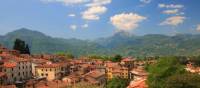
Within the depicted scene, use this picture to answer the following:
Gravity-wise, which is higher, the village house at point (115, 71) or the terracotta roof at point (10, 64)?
the terracotta roof at point (10, 64)

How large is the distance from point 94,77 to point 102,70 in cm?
1608

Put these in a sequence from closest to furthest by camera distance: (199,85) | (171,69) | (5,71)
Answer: (199,85)
(171,69)
(5,71)

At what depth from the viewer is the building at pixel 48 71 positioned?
72.3 meters

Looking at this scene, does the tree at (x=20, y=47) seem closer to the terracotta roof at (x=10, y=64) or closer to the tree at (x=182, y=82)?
the terracotta roof at (x=10, y=64)

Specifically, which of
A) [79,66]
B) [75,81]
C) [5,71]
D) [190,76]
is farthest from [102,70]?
[190,76]

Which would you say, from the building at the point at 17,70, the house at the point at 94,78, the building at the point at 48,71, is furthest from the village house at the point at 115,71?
the building at the point at 17,70

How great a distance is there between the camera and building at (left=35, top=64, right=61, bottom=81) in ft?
237

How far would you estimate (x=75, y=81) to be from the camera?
6794cm

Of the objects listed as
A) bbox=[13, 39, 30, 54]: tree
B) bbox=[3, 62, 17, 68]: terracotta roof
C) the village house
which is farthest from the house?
bbox=[13, 39, 30, 54]: tree

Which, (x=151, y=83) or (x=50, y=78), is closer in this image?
(x=151, y=83)

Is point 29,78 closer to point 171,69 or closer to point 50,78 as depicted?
point 50,78

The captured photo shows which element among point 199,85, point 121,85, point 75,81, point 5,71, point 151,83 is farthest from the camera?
point 75,81

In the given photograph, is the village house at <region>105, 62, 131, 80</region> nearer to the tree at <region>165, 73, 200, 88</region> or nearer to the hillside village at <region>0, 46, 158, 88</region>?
the hillside village at <region>0, 46, 158, 88</region>

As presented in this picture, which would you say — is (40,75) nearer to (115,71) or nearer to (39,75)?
(39,75)
